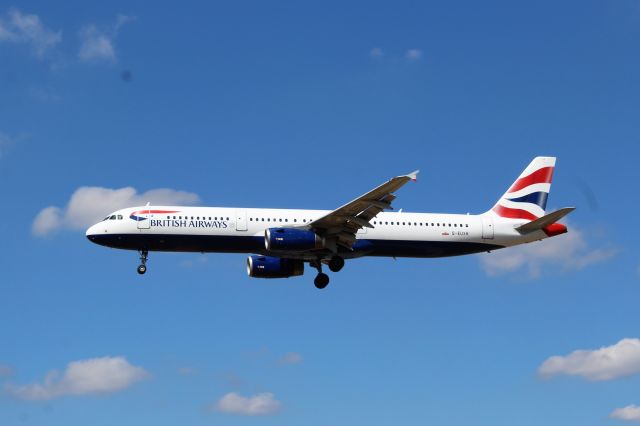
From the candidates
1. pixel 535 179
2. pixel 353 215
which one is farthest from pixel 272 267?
pixel 535 179

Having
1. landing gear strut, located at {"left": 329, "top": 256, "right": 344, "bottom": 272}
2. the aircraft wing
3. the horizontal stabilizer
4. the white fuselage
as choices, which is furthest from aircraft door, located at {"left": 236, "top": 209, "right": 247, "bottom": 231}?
the horizontal stabilizer

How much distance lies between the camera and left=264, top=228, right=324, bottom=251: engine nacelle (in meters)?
52.8

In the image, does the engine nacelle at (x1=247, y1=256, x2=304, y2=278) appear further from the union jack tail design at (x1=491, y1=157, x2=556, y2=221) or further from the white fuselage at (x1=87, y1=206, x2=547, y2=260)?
the union jack tail design at (x1=491, y1=157, x2=556, y2=221)

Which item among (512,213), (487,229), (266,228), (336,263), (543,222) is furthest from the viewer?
(512,213)

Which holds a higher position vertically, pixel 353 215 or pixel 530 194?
pixel 530 194

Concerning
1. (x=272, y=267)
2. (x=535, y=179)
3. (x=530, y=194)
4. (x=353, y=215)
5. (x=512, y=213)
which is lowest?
(x=353, y=215)

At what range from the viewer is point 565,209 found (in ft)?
176

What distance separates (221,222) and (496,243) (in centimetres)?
1552

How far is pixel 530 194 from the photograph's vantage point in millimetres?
61656

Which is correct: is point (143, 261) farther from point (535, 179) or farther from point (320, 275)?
point (535, 179)

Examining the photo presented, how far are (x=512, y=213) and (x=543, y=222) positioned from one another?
2.80 metres

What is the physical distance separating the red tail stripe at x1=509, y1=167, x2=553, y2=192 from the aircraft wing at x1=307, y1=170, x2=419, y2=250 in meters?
11.2

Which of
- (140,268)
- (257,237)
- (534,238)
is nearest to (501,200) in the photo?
(534,238)

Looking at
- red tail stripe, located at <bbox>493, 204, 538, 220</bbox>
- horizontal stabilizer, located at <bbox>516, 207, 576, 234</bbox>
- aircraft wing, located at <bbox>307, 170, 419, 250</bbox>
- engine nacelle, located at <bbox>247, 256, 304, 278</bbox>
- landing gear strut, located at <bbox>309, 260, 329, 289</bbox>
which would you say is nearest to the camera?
aircraft wing, located at <bbox>307, 170, 419, 250</bbox>
